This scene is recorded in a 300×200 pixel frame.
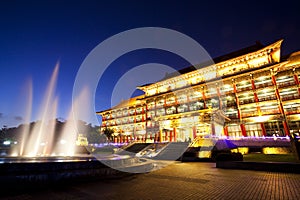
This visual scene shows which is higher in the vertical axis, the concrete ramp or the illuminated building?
the illuminated building

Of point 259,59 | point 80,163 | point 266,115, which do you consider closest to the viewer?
point 80,163

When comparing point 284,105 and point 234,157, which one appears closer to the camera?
point 234,157

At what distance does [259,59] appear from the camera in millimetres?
31016

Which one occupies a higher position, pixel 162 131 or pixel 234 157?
pixel 162 131

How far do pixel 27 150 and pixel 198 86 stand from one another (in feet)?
117

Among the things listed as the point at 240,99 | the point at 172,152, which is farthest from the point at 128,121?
the point at 240,99

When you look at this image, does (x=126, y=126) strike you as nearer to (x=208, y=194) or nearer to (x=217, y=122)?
(x=217, y=122)

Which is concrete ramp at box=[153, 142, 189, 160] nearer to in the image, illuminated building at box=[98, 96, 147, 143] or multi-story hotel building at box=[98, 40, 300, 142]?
multi-story hotel building at box=[98, 40, 300, 142]

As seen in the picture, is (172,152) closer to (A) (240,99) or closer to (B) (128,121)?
(A) (240,99)

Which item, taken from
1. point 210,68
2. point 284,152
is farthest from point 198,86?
point 284,152

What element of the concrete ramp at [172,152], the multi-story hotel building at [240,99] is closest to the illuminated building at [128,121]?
the multi-story hotel building at [240,99]

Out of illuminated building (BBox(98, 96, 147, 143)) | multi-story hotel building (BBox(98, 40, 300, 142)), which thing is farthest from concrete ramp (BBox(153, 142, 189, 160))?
illuminated building (BBox(98, 96, 147, 143))

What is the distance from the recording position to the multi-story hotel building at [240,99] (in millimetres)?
26875

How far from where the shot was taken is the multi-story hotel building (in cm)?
2688
